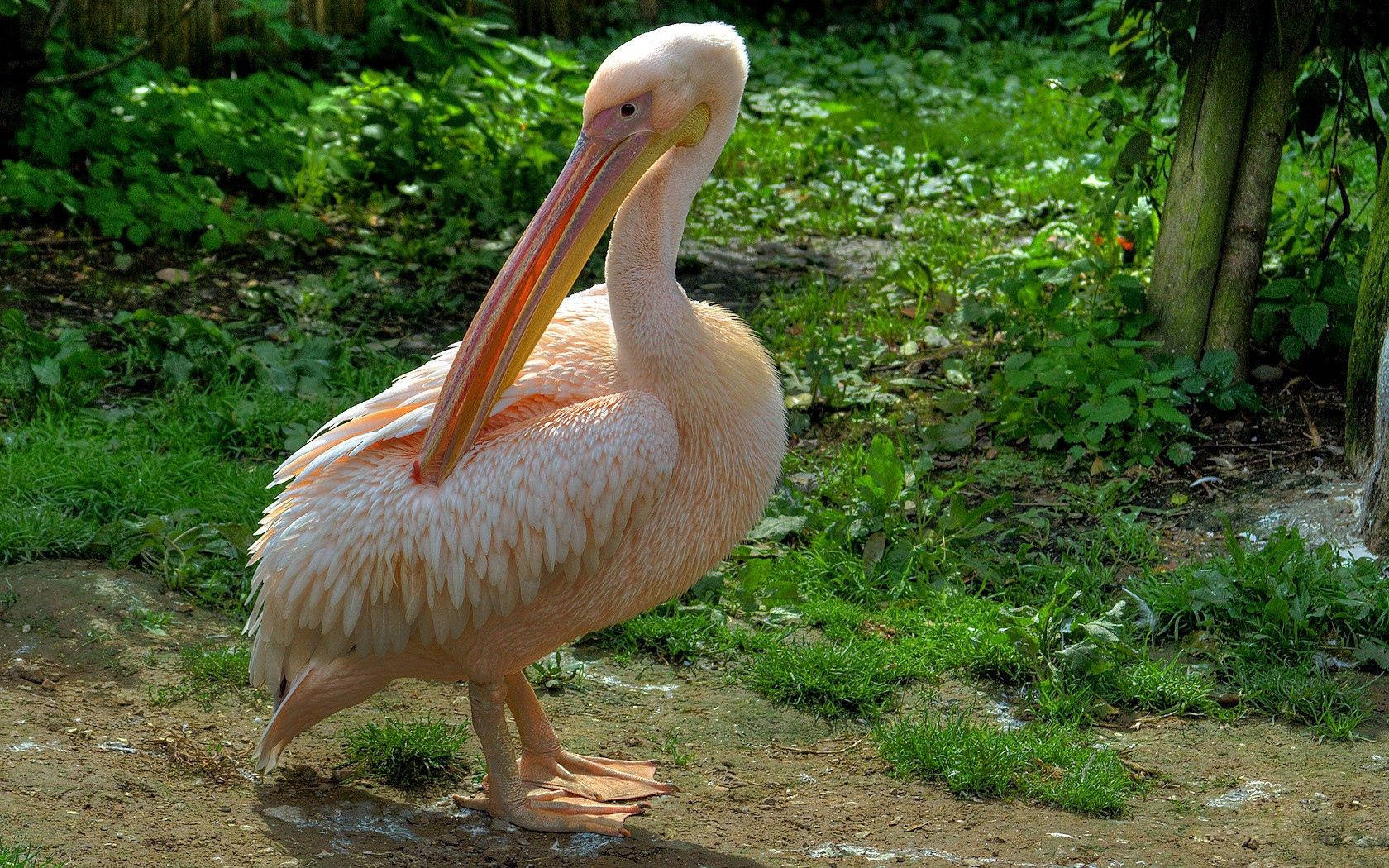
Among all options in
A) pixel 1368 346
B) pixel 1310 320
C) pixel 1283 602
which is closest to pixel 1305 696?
pixel 1283 602

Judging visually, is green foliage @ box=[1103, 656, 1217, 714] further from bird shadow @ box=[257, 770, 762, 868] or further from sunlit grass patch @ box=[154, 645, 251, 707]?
sunlit grass patch @ box=[154, 645, 251, 707]

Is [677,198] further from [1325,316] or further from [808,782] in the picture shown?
[1325,316]

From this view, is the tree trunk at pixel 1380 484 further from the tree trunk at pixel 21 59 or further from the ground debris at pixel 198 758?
the tree trunk at pixel 21 59

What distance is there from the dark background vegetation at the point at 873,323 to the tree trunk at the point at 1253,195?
0.01 metres

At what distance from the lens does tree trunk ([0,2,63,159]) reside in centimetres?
626

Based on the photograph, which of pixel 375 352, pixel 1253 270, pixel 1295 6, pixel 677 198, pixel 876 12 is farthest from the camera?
pixel 876 12

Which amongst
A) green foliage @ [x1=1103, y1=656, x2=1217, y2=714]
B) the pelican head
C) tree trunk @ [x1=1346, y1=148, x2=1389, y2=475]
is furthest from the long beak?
tree trunk @ [x1=1346, y1=148, x2=1389, y2=475]

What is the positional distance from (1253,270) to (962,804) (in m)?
2.68

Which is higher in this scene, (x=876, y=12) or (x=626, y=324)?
(x=876, y=12)

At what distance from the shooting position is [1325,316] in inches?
196

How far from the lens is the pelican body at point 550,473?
3.03 metres

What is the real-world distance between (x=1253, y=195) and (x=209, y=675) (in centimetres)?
390

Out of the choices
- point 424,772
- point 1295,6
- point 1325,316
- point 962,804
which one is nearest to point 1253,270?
point 1325,316

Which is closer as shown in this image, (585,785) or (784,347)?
(585,785)
